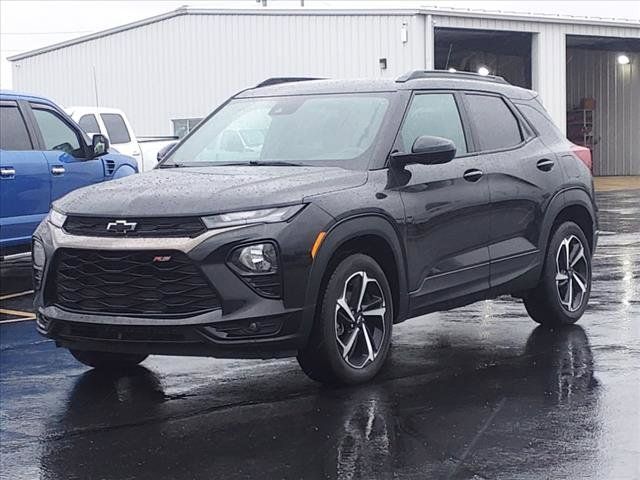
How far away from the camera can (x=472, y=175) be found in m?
7.05

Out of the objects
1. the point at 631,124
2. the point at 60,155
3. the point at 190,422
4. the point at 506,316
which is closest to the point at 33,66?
the point at 631,124

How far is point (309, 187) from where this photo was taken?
234 inches

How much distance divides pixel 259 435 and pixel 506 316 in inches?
152

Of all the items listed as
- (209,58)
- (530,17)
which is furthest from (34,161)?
(530,17)

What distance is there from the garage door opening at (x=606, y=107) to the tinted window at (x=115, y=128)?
22.4 m

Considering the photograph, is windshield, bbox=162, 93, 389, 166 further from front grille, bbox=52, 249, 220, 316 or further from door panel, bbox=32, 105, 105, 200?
door panel, bbox=32, 105, 105, 200

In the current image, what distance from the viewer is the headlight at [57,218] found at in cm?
606

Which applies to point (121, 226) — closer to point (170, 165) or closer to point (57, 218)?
point (57, 218)

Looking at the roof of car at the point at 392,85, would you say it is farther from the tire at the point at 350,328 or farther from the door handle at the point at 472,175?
the tire at the point at 350,328

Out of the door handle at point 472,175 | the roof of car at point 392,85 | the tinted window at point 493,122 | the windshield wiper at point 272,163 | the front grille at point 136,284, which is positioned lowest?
the front grille at point 136,284

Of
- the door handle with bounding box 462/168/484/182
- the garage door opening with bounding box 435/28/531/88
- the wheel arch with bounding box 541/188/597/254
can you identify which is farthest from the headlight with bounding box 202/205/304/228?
the garage door opening with bounding box 435/28/531/88

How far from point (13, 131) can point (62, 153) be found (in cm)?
60

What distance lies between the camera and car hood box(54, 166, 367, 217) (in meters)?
5.69

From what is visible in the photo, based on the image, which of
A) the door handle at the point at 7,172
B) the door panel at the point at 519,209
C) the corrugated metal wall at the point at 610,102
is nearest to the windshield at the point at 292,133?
the door panel at the point at 519,209
